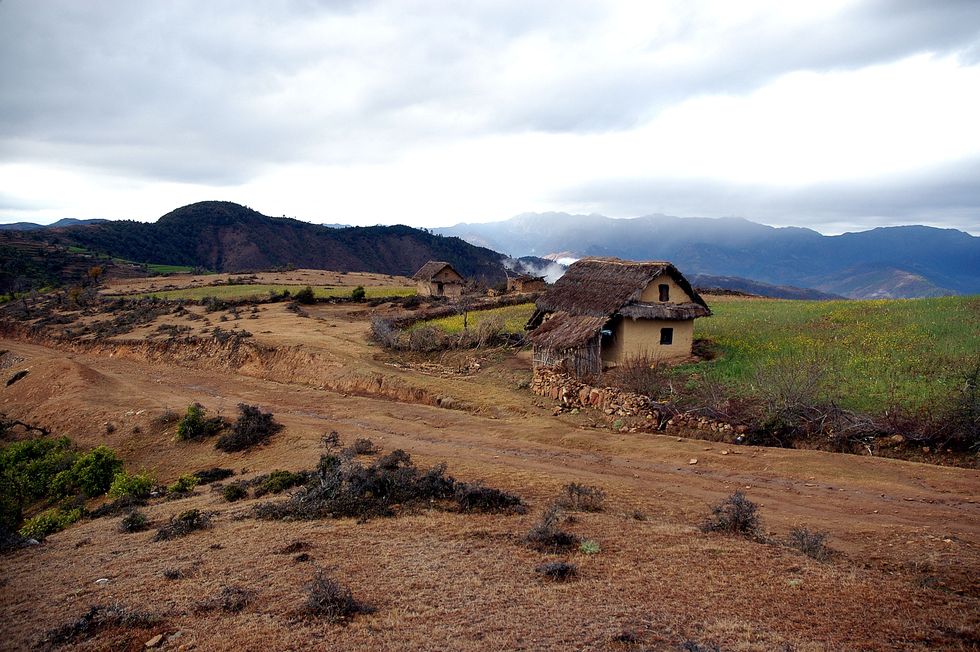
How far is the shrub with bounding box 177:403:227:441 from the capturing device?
49.7 feet

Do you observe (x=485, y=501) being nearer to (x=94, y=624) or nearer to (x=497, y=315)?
(x=94, y=624)

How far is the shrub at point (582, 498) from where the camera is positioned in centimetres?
893

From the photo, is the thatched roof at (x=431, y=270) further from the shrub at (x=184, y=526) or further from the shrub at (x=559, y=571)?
the shrub at (x=559, y=571)

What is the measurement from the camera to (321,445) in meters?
13.8

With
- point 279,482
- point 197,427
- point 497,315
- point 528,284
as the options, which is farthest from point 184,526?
point 528,284

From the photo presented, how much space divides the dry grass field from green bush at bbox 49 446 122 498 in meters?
1.10

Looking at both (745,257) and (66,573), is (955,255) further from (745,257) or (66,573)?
(66,573)

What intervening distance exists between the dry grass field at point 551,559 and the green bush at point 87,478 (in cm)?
110

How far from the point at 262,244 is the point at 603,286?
9429cm

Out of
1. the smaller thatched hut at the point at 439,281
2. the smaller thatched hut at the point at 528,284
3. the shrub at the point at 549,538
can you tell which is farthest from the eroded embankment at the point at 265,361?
the smaller thatched hut at the point at 528,284

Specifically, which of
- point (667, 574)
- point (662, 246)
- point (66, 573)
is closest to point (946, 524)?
point (667, 574)

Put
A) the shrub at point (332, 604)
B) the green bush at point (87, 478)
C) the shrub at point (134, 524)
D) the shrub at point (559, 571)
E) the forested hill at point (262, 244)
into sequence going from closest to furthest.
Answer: the shrub at point (332, 604)
the shrub at point (559, 571)
the shrub at point (134, 524)
the green bush at point (87, 478)
the forested hill at point (262, 244)

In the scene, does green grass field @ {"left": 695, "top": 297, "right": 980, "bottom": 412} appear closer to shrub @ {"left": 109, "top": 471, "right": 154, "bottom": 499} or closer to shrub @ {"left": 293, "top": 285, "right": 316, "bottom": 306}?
shrub @ {"left": 109, "top": 471, "right": 154, "bottom": 499}

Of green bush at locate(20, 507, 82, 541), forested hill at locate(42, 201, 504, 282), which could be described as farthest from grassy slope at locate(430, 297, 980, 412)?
forested hill at locate(42, 201, 504, 282)
